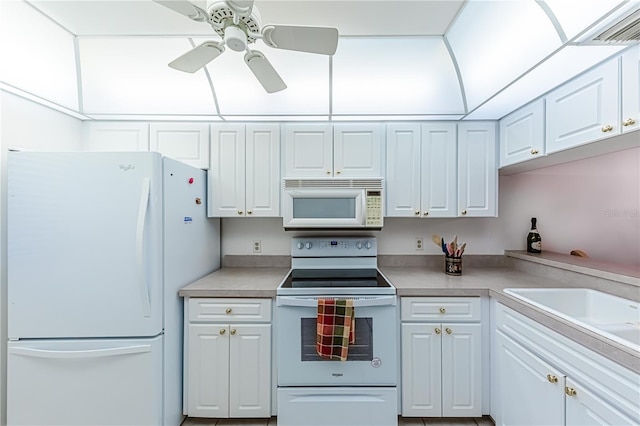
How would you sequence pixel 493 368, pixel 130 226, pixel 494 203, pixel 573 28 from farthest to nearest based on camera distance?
pixel 494 203 < pixel 493 368 < pixel 130 226 < pixel 573 28

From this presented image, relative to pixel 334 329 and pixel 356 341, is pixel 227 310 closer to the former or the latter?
pixel 334 329

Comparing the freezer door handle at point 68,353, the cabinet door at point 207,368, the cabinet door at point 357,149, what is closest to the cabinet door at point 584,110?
the cabinet door at point 357,149

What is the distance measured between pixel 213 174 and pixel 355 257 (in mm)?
1401

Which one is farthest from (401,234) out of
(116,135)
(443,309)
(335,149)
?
(116,135)

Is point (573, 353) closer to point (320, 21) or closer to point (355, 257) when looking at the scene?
point (355, 257)

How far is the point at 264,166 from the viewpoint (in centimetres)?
224

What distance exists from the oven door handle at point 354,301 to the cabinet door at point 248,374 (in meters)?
0.30

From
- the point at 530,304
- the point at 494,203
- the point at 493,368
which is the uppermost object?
the point at 494,203

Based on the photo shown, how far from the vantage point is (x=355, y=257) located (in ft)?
7.47

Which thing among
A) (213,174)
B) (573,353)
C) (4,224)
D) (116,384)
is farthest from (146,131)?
(573,353)

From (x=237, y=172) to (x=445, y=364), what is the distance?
211 cm

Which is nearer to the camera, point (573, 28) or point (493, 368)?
point (573, 28)

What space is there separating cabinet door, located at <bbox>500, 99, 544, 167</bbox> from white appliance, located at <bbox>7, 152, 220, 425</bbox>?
2458mm

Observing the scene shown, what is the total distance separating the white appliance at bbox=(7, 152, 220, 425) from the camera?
1.52 m
